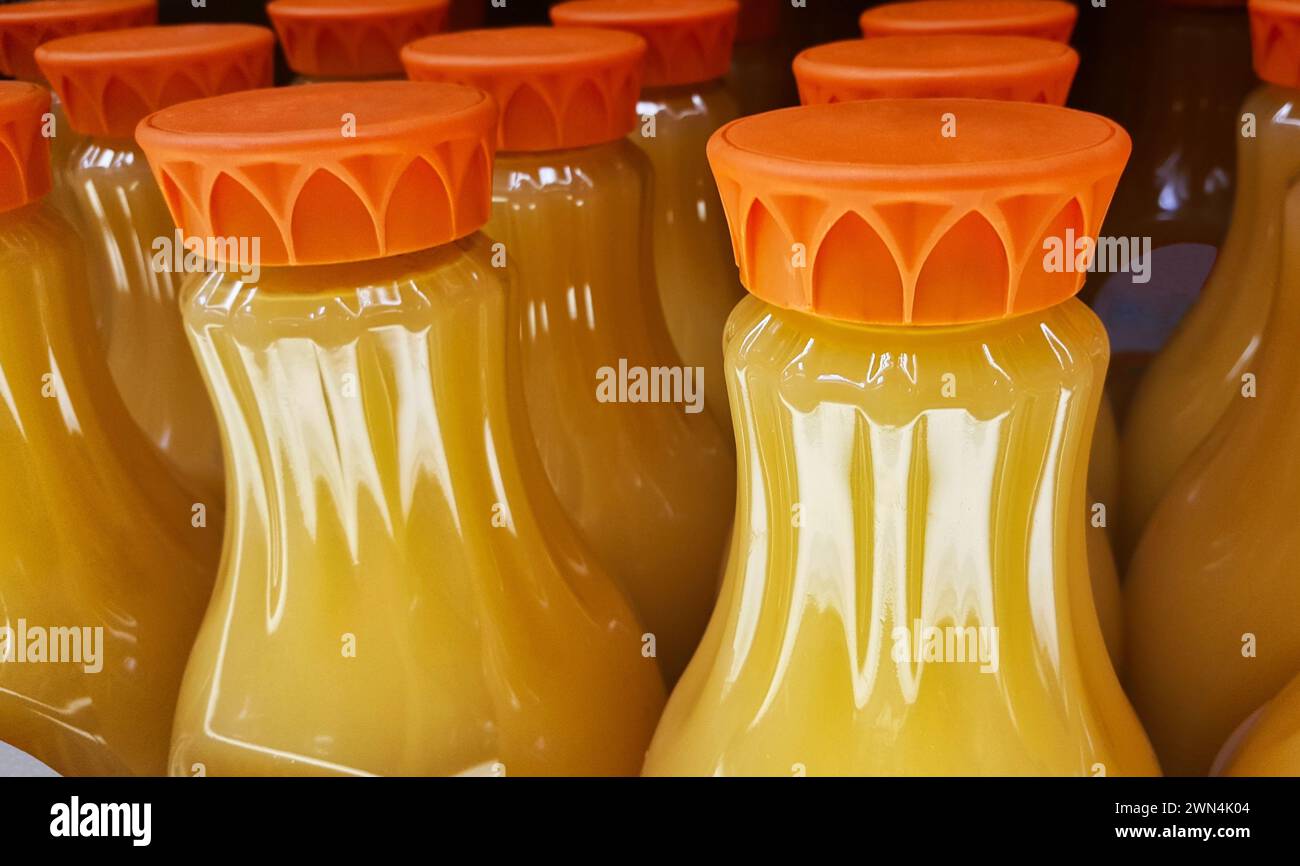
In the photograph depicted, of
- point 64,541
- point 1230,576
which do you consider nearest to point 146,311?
point 64,541

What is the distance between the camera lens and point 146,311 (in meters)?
0.58

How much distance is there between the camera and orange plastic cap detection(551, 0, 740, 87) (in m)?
0.56

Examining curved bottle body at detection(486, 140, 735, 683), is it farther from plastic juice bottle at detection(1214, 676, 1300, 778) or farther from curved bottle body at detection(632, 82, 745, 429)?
plastic juice bottle at detection(1214, 676, 1300, 778)

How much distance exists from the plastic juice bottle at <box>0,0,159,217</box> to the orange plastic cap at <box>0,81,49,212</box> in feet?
0.61

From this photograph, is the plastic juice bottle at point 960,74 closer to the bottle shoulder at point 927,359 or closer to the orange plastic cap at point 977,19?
the orange plastic cap at point 977,19

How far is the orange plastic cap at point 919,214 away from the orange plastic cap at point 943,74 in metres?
0.12

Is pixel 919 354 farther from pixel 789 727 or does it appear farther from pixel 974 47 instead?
pixel 974 47

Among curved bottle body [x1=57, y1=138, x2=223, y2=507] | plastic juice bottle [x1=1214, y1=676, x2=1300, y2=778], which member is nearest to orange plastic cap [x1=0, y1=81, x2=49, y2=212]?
curved bottle body [x1=57, y1=138, x2=223, y2=507]

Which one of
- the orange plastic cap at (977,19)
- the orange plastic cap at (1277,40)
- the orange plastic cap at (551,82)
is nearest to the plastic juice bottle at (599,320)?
the orange plastic cap at (551,82)

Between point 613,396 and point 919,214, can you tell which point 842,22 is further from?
point 919,214

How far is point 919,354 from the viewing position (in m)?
0.31

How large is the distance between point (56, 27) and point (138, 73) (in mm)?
161
